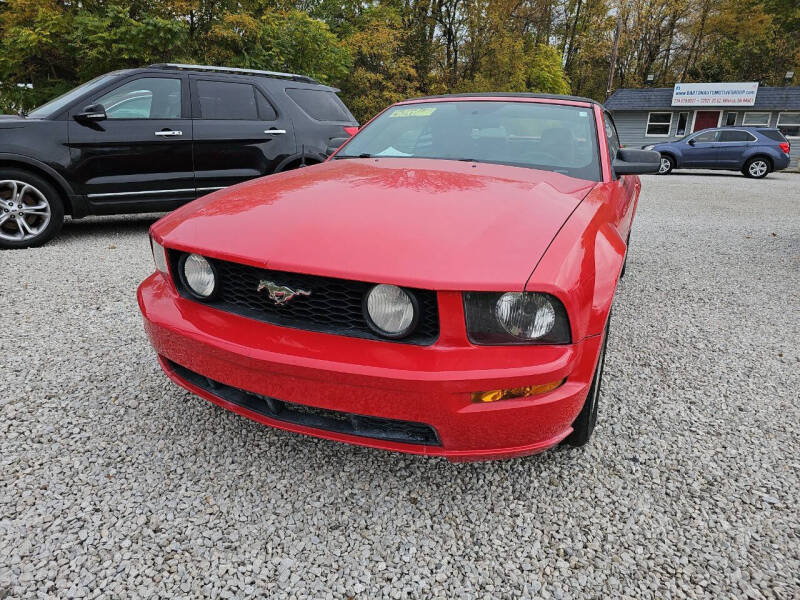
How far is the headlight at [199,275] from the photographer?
6.28 feet

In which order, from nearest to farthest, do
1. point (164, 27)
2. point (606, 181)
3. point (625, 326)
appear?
1. point (606, 181)
2. point (625, 326)
3. point (164, 27)

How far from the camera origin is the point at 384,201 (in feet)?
6.59

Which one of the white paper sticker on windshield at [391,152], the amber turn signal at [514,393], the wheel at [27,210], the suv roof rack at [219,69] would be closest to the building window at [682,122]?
the suv roof rack at [219,69]

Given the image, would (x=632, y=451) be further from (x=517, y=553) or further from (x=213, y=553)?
(x=213, y=553)

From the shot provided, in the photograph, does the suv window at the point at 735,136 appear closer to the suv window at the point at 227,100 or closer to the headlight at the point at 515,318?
the suv window at the point at 227,100

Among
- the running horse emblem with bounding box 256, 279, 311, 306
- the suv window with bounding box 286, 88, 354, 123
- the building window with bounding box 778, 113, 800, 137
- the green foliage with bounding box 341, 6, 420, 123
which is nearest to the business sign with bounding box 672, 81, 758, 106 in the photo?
the building window with bounding box 778, 113, 800, 137

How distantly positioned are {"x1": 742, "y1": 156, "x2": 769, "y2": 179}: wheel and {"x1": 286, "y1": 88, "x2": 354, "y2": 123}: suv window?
15.8 metres

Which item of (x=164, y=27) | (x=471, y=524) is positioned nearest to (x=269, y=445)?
(x=471, y=524)

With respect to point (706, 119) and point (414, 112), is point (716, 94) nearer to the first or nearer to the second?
point (706, 119)

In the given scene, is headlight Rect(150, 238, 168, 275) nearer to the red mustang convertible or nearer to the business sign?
the red mustang convertible

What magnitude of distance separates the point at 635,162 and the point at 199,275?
7.58 feet

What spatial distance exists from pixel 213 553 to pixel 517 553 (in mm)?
952

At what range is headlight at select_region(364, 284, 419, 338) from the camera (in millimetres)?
1587

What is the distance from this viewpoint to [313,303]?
5.67 ft
